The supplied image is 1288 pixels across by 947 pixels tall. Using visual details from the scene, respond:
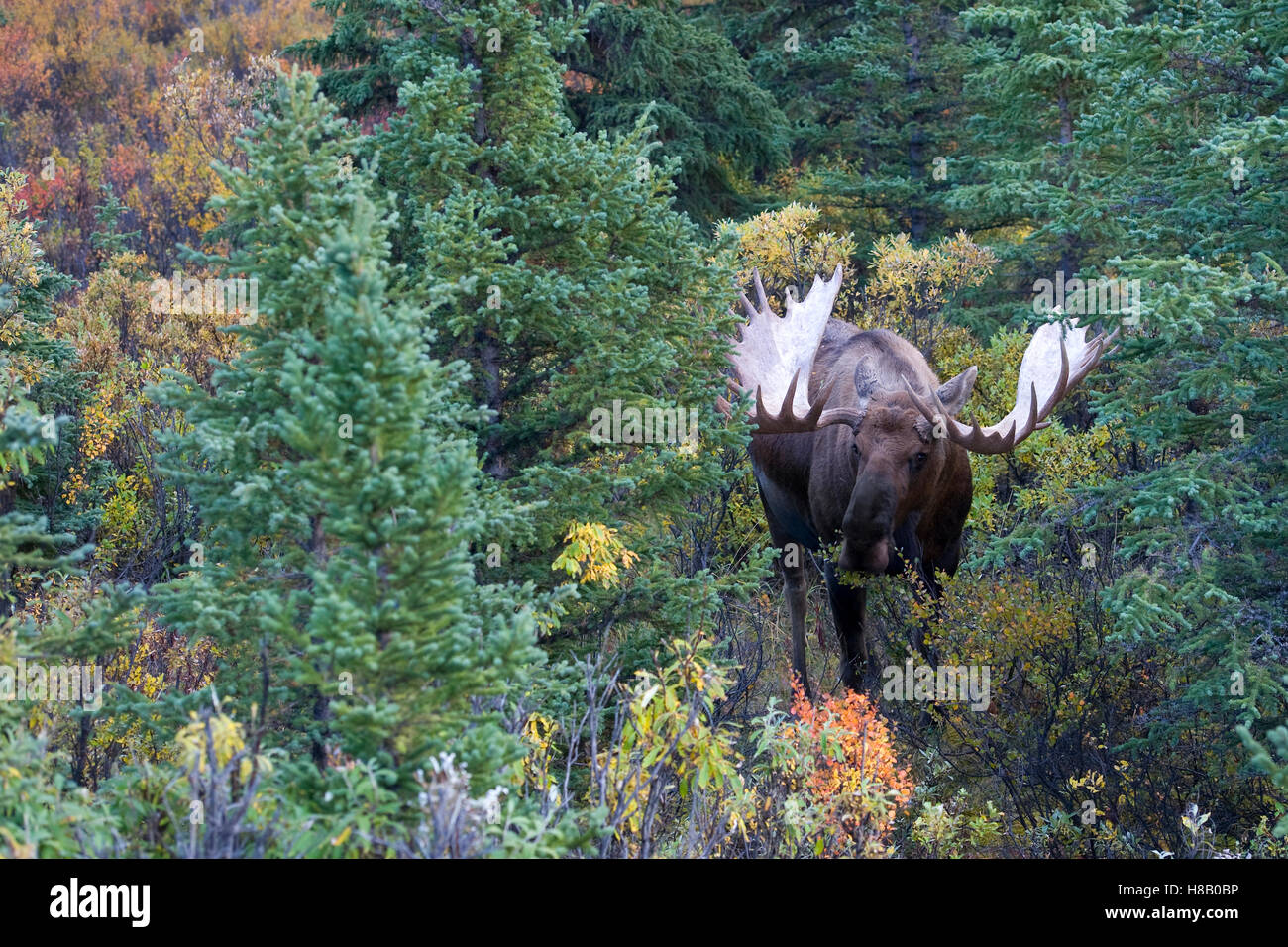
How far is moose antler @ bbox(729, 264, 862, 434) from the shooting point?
8.05m

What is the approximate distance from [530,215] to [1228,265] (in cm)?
402

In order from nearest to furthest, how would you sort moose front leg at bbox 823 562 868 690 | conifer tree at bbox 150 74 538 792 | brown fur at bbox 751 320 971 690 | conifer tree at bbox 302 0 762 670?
conifer tree at bbox 150 74 538 792
conifer tree at bbox 302 0 762 670
brown fur at bbox 751 320 971 690
moose front leg at bbox 823 562 868 690

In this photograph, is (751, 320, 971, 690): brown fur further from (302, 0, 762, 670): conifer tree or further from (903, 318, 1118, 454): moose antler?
(302, 0, 762, 670): conifer tree

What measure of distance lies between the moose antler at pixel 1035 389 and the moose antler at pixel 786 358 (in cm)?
63

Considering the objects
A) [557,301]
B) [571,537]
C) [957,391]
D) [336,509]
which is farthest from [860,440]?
[336,509]

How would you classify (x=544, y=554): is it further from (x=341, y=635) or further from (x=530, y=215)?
(x=341, y=635)

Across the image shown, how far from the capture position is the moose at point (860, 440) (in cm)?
768

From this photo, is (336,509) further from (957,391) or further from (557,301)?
(957,391)

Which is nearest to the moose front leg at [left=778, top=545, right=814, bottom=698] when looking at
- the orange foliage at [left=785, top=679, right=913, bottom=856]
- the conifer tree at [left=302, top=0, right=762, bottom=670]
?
the conifer tree at [left=302, top=0, right=762, bottom=670]

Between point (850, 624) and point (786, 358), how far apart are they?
2.04 metres

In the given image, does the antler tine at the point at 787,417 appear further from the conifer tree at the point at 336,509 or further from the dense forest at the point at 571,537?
the conifer tree at the point at 336,509

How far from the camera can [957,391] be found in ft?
26.9

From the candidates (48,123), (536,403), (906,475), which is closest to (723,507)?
(906,475)

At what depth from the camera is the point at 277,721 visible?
471 cm
